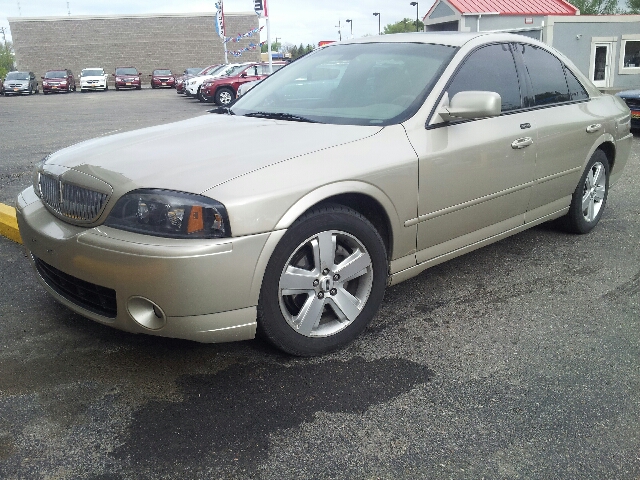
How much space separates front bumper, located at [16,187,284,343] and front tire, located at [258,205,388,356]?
108 mm

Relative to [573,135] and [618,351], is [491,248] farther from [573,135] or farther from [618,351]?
[618,351]

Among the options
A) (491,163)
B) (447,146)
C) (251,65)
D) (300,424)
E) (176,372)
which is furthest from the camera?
(251,65)

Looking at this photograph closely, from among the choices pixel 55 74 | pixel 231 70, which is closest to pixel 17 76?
pixel 55 74

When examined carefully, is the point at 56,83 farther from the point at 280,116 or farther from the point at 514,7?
the point at 280,116

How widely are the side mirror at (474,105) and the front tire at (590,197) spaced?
5.73 ft

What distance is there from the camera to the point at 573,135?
4402 mm

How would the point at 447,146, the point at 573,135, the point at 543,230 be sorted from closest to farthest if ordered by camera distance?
the point at 447,146 → the point at 573,135 → the point at 543,230

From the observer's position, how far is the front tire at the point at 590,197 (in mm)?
4758

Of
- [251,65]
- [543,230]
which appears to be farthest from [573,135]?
[251,65]

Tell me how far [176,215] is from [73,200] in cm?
64

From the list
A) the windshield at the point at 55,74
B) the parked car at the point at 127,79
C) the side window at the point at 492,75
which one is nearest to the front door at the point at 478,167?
the side window at the point at 492,75

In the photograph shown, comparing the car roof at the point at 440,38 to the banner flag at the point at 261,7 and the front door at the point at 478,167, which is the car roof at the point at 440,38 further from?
the banner flag at the point at 261,7

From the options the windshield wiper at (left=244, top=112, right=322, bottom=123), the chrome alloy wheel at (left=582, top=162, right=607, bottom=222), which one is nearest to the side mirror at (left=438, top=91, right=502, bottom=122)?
the windshield wiper at (left=244, top=112, right=322, bottom=123)

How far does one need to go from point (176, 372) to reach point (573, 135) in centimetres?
317
